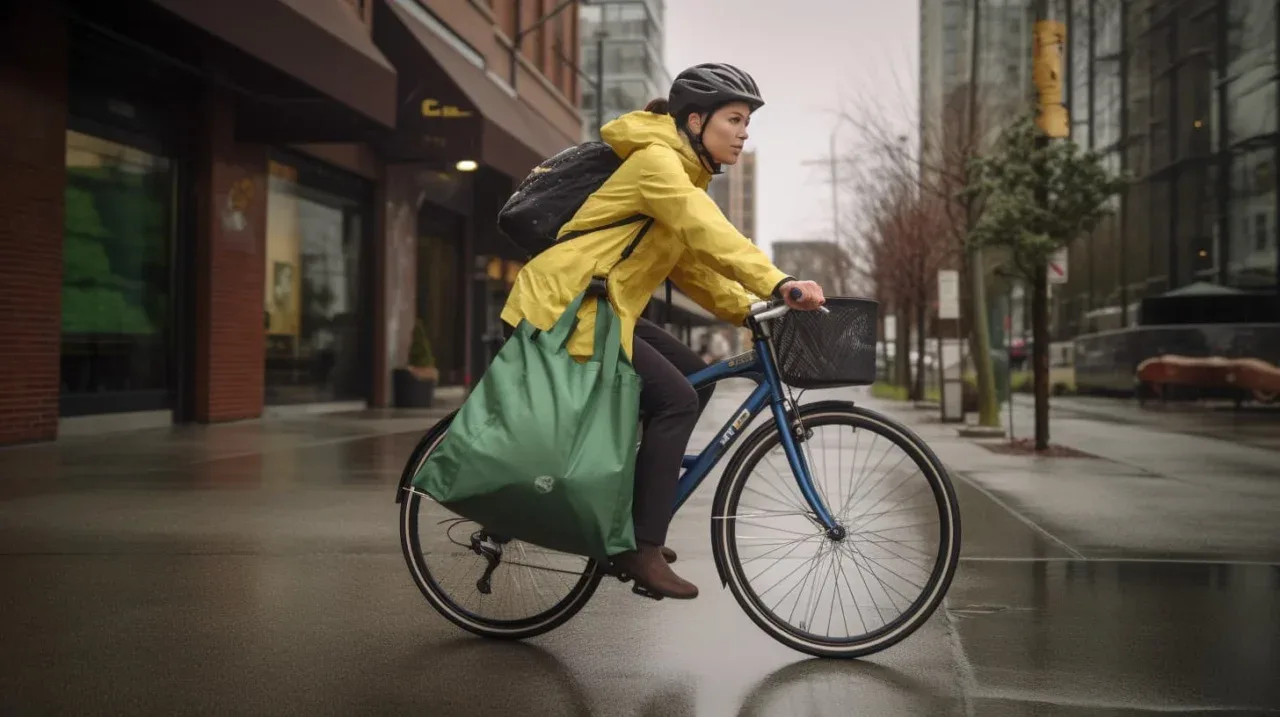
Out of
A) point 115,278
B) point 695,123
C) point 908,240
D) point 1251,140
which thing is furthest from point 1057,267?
point 1251,140

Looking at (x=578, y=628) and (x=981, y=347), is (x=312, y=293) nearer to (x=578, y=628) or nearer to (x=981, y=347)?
(x=981, y=347)

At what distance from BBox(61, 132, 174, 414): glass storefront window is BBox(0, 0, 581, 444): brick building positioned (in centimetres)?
3

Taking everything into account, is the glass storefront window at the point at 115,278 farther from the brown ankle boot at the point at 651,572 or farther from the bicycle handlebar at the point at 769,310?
the bicycle handlebar at the point at 769,310

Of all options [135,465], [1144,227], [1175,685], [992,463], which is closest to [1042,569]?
[1175,685]

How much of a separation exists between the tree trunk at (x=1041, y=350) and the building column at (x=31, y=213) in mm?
9736

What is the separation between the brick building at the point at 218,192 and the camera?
12.2 meters

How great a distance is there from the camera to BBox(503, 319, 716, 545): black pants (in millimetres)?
4102

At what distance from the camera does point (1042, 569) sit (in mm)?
6168

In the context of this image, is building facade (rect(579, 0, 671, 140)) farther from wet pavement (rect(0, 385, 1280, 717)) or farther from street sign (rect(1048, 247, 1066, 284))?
wet pavement (rect(0, 385, 1280, 717))

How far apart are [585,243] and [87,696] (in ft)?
6.50

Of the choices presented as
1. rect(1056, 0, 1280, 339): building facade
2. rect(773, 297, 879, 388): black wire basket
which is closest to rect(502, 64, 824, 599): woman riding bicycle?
rect(773, 297, 879, 388): black wire basket

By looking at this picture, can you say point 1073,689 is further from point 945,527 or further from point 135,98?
point 135,98

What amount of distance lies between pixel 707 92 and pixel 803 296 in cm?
76

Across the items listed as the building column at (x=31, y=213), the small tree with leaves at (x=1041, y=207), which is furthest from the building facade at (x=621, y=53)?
the building column at (x=31, y=213)
